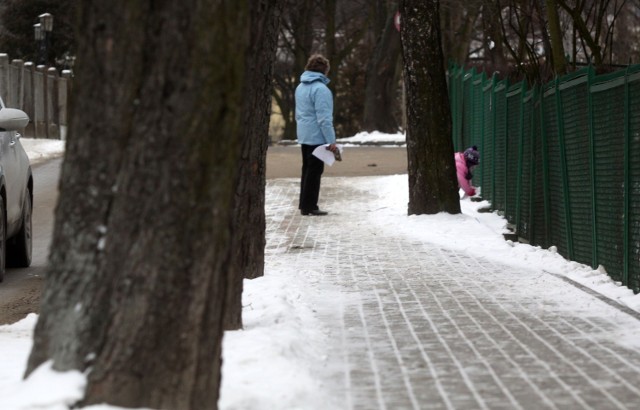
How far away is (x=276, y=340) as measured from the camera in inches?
277

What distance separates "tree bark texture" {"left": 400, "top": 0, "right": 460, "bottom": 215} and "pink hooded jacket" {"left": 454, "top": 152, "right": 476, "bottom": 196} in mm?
2405

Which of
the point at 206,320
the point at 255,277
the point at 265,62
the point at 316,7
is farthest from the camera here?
the point at 316,7

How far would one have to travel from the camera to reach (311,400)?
19.3ft

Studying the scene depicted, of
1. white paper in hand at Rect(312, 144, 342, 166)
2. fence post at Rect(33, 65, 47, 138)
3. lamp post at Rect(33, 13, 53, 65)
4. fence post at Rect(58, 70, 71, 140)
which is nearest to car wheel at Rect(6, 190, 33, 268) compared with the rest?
white paper in hand at Rect(312, 144, 342, 166)

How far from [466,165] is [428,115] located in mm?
2802

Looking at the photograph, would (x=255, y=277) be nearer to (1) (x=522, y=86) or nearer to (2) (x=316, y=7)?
(1) (x=522, y=86)

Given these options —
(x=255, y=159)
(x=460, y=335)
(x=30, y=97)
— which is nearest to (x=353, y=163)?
(x=30, y=97)

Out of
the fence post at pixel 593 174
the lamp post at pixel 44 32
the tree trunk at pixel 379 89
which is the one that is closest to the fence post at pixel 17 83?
the lamp post at pixel 44 32

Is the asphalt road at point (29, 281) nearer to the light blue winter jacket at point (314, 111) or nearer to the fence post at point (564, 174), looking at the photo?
the light blue winter jacket at point (314, 111)

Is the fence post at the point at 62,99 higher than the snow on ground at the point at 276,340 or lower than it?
higher

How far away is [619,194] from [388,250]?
3125 millimetres

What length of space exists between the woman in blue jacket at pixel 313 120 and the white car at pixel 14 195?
412 centimetres

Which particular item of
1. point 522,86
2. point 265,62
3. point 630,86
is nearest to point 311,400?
point 265,62

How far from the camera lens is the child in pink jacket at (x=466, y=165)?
17219 mm
